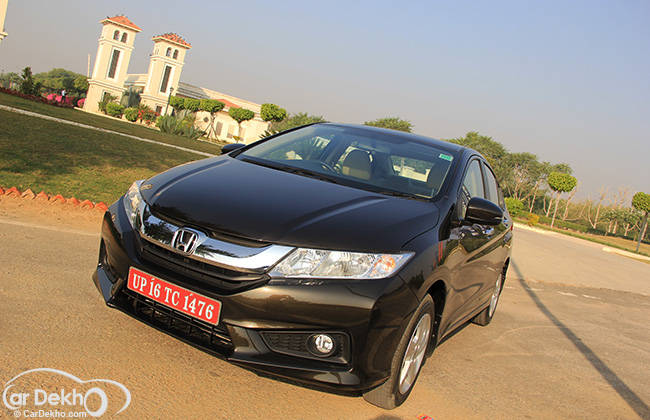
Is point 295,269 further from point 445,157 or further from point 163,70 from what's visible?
point 163,70

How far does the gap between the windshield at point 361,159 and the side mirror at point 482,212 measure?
0.81 ft

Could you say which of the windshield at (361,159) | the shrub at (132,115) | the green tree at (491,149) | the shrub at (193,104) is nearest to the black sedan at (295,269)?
the windshield at (361,159)

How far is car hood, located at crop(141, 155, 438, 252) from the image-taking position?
2898 millimetres

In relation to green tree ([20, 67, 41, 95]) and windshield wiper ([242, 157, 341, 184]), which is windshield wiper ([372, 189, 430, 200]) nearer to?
windshield wiper ([242, 157, 341, 184])

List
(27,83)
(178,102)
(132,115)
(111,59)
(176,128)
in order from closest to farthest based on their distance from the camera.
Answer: (27,83), (176,128), (132,115), (178,102), (111,59)

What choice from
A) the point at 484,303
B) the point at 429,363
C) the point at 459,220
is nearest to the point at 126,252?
the point at 459,220

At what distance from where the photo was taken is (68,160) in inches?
417

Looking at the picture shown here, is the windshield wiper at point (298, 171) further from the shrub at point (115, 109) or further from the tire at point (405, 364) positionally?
the shrub at point (115, 109)

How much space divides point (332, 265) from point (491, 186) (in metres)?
3.06

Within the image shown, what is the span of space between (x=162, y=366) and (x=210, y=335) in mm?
540

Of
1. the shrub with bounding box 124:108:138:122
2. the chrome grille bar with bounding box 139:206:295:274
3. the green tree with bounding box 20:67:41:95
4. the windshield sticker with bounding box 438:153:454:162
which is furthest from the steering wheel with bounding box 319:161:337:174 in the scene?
the shrub with bounding box 124:108:138:122

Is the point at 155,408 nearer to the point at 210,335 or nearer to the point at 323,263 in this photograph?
the point at 210,335

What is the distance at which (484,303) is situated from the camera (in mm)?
5168

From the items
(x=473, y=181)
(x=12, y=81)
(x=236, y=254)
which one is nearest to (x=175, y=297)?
(x=236, y=254)
